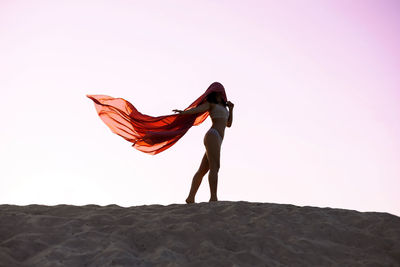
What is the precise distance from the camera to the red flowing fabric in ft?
25.1

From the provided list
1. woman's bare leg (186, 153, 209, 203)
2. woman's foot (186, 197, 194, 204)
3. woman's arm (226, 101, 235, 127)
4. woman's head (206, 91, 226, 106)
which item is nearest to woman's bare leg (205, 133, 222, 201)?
woman's bare leg (186, 153, 209, 203)

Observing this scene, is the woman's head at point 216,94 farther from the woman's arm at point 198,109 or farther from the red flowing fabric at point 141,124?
the red flowing fabric at point 141,124

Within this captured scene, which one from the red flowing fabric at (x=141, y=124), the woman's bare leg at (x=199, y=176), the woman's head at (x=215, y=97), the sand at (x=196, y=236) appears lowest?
the sand at (x=196, y=236)

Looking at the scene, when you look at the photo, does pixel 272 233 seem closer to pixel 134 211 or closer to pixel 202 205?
pixel 202 205

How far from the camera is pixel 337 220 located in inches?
246

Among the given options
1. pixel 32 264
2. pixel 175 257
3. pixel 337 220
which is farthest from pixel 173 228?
pixel 337 220

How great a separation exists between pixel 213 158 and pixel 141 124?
1.56 metres

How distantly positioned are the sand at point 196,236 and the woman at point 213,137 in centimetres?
67

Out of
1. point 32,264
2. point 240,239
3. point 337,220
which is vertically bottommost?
point 32,264

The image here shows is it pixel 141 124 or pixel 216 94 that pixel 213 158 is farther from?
pixel 141 124

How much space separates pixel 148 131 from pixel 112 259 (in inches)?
135

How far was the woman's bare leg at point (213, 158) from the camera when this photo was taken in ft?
22.9

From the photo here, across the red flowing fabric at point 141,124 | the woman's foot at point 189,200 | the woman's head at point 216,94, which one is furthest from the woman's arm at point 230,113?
the woman's foot at point 189,200

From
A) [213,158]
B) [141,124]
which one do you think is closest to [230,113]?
[213,158]
